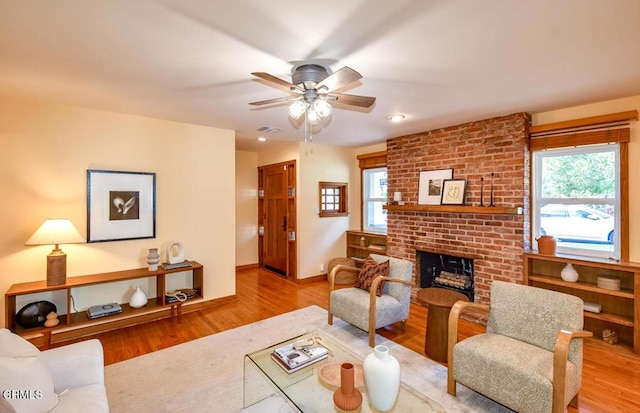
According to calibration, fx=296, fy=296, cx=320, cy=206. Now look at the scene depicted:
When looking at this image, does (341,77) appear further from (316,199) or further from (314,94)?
(316,199)

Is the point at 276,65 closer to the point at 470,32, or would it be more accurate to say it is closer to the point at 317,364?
the point at 470,32

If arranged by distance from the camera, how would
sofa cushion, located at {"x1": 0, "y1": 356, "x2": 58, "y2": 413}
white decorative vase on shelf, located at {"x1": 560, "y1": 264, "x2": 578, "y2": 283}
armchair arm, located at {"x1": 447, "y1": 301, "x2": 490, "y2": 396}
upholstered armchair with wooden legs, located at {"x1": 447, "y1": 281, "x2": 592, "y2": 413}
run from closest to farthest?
sofa cushion, located at {"x1": 0, "y1": 356, "x2": 58, "y2": 413} → upholstered armchair with wooden legs, located at {"x1": 447, "y1": 281, "x2": 592, "y2": 413} → armchair arm, located at {"x1": 447, "y1": 301, "x2": 490, "y2": 396} → white decorative vase on shelf, located at {"x1": 560, "y1": 264, "x2": 578, "y2": 283}

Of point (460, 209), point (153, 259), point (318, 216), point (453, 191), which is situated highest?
point (453, 191)

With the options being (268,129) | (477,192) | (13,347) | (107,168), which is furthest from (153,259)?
(477,192)

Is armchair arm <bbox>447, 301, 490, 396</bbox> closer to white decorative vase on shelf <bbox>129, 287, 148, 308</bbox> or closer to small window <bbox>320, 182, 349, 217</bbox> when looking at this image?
white decorative vase on shelf <bbox>129, 287, 148, 308</bbox>

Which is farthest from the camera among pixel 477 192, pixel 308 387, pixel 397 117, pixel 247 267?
pixel 247 267

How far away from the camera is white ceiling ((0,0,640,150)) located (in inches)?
60.9

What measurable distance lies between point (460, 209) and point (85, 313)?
14.7ft

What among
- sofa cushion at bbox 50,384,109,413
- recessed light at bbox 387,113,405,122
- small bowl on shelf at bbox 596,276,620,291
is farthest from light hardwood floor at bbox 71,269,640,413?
recessed light at bbox 387,113,405,122

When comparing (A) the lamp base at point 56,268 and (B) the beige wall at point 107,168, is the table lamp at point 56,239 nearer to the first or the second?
(A) the lamp base at point 56,268

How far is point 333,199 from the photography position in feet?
18.5

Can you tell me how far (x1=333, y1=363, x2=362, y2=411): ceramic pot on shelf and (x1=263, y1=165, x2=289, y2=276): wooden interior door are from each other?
397cm

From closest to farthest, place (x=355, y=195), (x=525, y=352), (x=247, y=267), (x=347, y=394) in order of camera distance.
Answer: (x=347, y=394) → (x=525, y=352) → (x=355, y=195) → (x=247, y=267)

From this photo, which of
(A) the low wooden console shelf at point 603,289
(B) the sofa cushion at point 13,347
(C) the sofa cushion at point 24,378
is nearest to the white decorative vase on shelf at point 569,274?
(A) the low wooden console shelf at point 603,289
